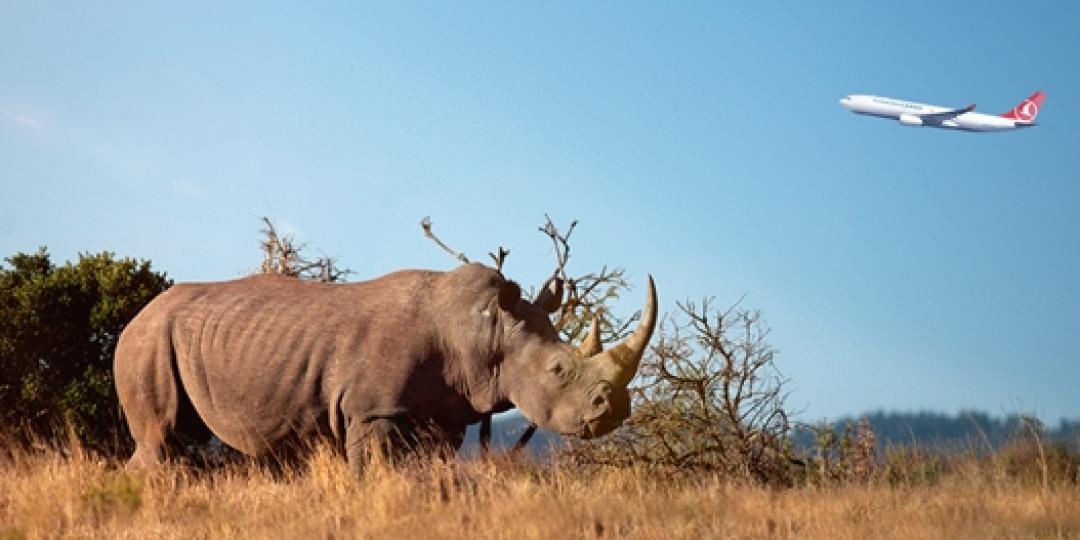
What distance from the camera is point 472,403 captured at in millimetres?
11227

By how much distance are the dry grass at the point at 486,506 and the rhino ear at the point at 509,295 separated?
1.33 metres

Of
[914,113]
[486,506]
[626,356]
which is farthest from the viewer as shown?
[914,113]

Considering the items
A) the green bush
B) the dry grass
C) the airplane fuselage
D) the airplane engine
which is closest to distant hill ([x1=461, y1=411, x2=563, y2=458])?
the dry grass

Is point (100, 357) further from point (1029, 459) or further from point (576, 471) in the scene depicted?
point (1029, 459)

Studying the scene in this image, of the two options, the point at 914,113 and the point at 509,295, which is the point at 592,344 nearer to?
the point at 509,295

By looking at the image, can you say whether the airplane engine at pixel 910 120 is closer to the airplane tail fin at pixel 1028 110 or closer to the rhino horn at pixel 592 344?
the airplane tail fin at pixel 1028 110

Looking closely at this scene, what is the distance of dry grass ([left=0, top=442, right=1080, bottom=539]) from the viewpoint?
946cm

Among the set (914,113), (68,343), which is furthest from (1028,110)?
(68,343)

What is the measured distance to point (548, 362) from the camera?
35.7 feet

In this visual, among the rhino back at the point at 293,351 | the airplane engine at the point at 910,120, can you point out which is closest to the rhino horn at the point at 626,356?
the rhino back at the point at 293,351

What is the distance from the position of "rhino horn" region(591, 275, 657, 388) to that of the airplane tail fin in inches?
3616

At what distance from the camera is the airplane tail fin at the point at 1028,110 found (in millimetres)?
97938

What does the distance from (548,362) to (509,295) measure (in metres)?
0.64

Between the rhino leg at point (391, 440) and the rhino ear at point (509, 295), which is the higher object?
the rhino ear at point (509, 295)
